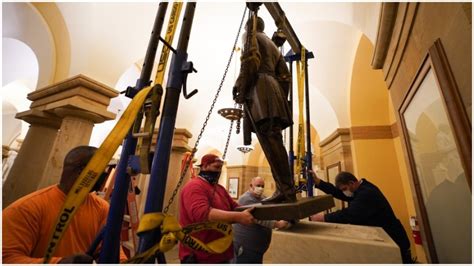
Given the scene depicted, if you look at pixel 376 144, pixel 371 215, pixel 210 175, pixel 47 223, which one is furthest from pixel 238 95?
pixel 376 144

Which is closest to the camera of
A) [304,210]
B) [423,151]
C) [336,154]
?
[304,210]

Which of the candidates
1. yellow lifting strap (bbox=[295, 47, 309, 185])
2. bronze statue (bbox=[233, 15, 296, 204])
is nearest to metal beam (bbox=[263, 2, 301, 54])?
yellow lifting strap (bbox=[295, 47, 309, 185])

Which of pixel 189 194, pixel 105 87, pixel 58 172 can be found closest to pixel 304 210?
pixel 189 194

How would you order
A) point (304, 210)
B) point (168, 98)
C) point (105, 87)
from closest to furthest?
point (168, 98) < point (304, 210) < point (105, 87)

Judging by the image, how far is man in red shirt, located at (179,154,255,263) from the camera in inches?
49.9

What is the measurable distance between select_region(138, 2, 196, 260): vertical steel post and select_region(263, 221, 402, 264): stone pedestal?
82 centimetres

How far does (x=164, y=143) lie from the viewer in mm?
779

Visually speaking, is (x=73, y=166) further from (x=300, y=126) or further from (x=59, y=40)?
→ (x=59, y=40)

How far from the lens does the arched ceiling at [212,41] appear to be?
10.9ft

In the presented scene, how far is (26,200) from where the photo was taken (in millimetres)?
1010

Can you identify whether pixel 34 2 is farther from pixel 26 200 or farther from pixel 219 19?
pixel 26 200

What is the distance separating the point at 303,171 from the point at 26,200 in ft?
7.56

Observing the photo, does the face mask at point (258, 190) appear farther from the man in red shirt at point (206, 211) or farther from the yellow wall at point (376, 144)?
the yellow wall at point (376, 144)

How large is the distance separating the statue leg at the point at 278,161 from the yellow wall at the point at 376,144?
→ 3922mm
